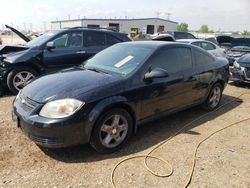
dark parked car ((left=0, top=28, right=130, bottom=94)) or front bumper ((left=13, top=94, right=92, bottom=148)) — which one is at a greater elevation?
dark parked car ((left=0, top=28, right=130, bottom=94))

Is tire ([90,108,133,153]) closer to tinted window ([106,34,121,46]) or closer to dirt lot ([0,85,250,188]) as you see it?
dirt lot ([0,85,250,188])

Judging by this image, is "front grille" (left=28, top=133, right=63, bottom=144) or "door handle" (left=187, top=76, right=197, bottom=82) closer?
"front grille" (left=28, top=133, right=63, bottom=144)

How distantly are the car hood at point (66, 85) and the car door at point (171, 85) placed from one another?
665mm

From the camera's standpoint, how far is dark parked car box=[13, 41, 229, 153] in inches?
142

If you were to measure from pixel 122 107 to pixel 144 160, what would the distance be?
2.68 feet

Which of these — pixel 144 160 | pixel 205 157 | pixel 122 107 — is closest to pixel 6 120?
pixel 122 107

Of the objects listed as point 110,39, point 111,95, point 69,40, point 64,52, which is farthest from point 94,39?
point 111,95

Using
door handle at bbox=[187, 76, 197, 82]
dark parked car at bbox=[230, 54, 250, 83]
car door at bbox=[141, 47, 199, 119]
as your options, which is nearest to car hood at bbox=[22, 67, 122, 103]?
car door at bbox=[141, 47, 199, 119]

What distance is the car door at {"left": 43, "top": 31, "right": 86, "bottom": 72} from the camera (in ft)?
23.8

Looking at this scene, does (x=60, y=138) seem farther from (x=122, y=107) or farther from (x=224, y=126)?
(x=224, y=126)

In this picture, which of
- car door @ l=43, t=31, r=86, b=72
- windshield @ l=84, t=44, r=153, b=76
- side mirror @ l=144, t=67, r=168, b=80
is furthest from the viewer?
car door @ l=43, t=31, r=86, b=72

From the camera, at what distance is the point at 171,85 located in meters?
4.79

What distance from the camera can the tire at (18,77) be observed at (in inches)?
271

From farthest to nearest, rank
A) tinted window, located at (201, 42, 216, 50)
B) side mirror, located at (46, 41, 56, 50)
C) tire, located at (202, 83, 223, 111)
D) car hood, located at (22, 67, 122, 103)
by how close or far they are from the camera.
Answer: tinted window, located at (201, 42, 216, 50) → side mirror, located at (46, 41, 56, 50) → tire, located at (202, 83, 223, 111) → car hood, located at (22, 67, 122, 103)
